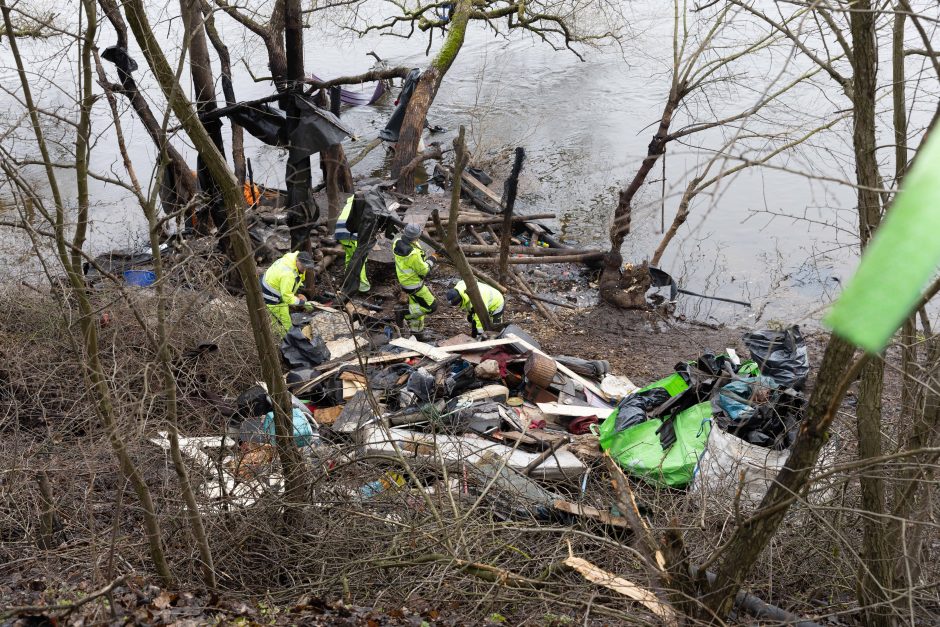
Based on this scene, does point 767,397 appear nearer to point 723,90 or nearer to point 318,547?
point 318,547

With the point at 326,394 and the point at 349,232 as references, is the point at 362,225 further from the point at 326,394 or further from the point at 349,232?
the point at 326,394

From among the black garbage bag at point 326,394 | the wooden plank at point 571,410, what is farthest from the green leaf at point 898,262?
the black garbage bag at point 326,394

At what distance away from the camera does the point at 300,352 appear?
26.2ft

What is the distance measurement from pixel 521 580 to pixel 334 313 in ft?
20.7

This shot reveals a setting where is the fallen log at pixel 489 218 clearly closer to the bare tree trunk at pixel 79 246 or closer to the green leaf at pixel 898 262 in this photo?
the bare tree trunk at pixel 79 246

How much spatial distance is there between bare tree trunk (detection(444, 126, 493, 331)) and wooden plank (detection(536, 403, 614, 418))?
1.87m

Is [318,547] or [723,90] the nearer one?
[318,547]

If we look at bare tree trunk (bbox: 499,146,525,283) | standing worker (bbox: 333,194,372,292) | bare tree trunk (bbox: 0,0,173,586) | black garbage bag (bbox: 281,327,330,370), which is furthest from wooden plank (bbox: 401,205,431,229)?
bare tree trunk (bbox: 0,0,173,586)

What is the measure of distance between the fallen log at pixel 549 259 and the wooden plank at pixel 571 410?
4533 mm

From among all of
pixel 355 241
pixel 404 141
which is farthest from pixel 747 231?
pixel 355 241

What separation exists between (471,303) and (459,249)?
917 millimetres

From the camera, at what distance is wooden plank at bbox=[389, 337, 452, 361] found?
305 inches

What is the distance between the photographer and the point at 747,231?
547 inches

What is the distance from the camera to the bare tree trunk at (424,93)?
12.9 metres
